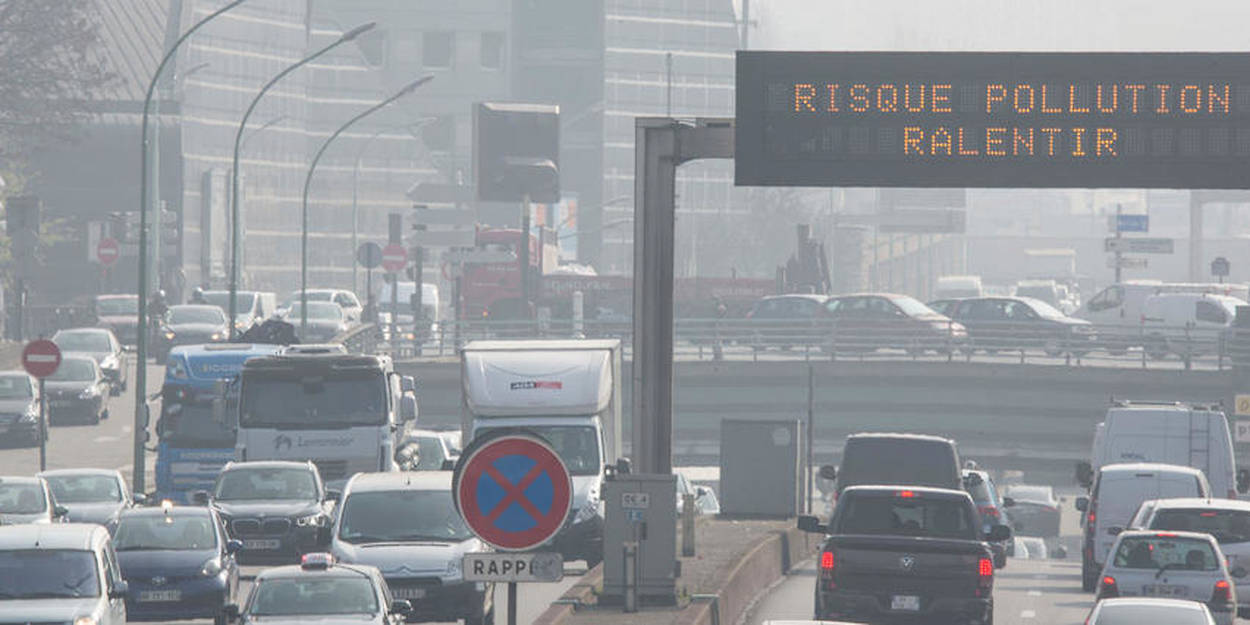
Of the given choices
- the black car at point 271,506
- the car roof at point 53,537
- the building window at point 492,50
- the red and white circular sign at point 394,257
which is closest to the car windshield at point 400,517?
the car roof at point 53,537

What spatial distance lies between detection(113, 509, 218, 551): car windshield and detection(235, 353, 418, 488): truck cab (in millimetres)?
8169

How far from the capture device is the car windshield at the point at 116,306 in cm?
7075

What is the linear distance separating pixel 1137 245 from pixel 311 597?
9080cm

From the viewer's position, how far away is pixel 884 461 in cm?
3228

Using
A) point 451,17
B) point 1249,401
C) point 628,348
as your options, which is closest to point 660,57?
point 451,17

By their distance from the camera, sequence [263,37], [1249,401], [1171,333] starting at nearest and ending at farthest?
[1249,401] → [1171,333] → [263,37]

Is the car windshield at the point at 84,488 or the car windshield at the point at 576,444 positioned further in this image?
the car windshield at the point at 84,488

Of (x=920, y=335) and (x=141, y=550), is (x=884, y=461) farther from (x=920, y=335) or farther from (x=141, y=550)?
(x=920, y=335)

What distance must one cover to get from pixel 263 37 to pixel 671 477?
139 m

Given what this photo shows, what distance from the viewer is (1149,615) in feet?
60.7

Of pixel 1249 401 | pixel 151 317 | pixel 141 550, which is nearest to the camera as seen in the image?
pixel 141 550

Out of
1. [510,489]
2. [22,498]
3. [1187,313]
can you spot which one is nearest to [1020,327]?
[1187,313]

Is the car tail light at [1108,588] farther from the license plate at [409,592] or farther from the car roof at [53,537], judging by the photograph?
the car roof at [53,537]

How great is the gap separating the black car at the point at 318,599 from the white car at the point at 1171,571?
26.6 ft
